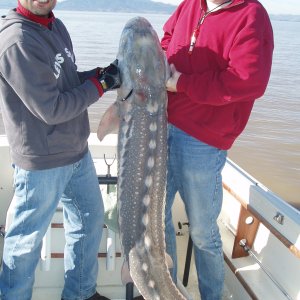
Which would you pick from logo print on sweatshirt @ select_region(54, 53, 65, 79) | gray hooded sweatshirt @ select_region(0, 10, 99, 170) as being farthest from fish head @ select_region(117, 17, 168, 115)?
logo print on sweatshirt @ select_region(54, 53, 65, 79)

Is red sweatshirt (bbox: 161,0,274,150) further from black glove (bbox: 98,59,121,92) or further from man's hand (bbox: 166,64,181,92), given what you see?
black glove (bbox: 98,59,121,92)

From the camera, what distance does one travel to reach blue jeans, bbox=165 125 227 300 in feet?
9.13

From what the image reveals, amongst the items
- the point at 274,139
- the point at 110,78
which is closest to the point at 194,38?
the point at 110,78

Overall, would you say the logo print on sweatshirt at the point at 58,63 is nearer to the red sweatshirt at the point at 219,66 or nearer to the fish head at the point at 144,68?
the fish head at the point at 144,68

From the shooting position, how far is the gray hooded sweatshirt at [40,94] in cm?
227

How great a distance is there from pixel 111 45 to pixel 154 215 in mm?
19447

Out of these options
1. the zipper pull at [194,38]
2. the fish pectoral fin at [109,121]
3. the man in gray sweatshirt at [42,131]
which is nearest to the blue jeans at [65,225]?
the man in gray sweatshirt at [42,131]

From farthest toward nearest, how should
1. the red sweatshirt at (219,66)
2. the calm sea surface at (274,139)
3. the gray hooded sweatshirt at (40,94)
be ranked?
the calm sea surface at (274,139) → the red sweatshirt at (219,66) → the gray hooded sweatshirt at (40,94)

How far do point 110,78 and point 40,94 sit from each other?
0.51 meters

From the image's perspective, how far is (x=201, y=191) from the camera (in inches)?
111

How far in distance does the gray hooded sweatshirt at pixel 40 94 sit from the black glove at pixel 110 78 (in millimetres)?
80

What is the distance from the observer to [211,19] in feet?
8.63

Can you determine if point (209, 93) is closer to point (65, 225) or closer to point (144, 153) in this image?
point (144, 153)

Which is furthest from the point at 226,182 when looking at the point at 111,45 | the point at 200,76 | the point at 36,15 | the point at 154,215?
the point at 111,45
